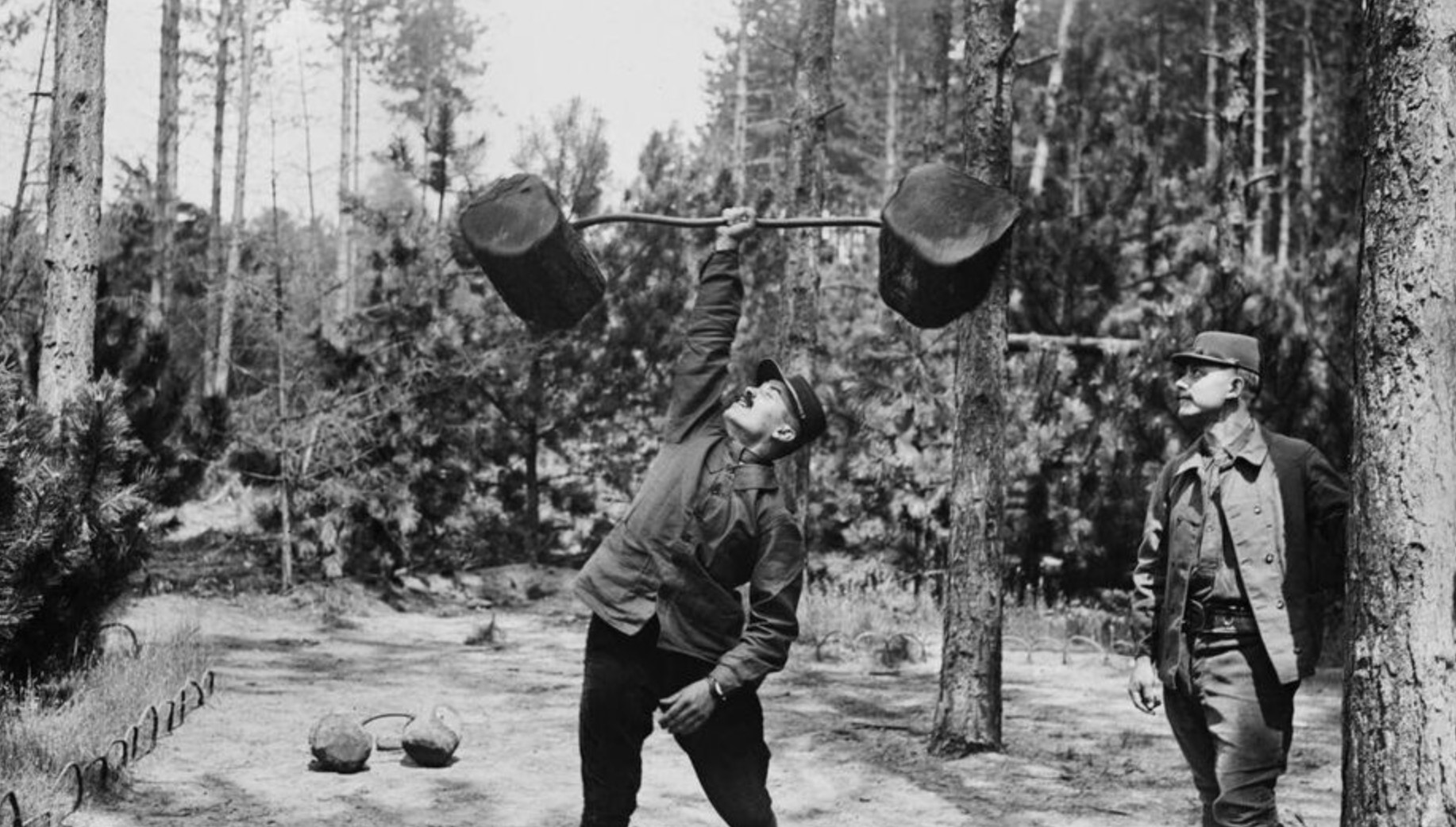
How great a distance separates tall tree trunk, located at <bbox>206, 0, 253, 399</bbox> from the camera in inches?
738

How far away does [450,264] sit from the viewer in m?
15.7

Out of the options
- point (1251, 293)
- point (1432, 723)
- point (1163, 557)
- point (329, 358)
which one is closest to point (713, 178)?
point (329, 358)

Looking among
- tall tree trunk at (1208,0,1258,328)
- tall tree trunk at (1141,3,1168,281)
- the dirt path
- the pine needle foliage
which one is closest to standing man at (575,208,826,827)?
the dirt path

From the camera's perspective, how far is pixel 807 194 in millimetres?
13047

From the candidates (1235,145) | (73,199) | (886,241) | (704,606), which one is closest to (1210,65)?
(1235,145)

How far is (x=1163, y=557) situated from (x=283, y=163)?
76.8 feet

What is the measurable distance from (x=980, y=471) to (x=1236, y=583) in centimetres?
328

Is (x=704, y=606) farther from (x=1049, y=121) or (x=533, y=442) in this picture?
(x=1049, y=121)

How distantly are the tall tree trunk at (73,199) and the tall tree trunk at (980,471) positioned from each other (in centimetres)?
570

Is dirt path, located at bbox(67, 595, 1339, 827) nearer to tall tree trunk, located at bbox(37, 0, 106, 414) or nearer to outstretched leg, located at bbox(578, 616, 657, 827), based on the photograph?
outstretched leg, located at bbox(578, 616, 657, 827)

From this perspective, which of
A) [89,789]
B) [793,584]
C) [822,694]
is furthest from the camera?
[822,694]

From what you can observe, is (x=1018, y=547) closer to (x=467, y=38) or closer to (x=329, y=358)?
(x=329, y=358)

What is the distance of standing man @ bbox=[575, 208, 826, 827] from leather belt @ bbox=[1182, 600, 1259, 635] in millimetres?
1363

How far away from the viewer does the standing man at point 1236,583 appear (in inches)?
174
